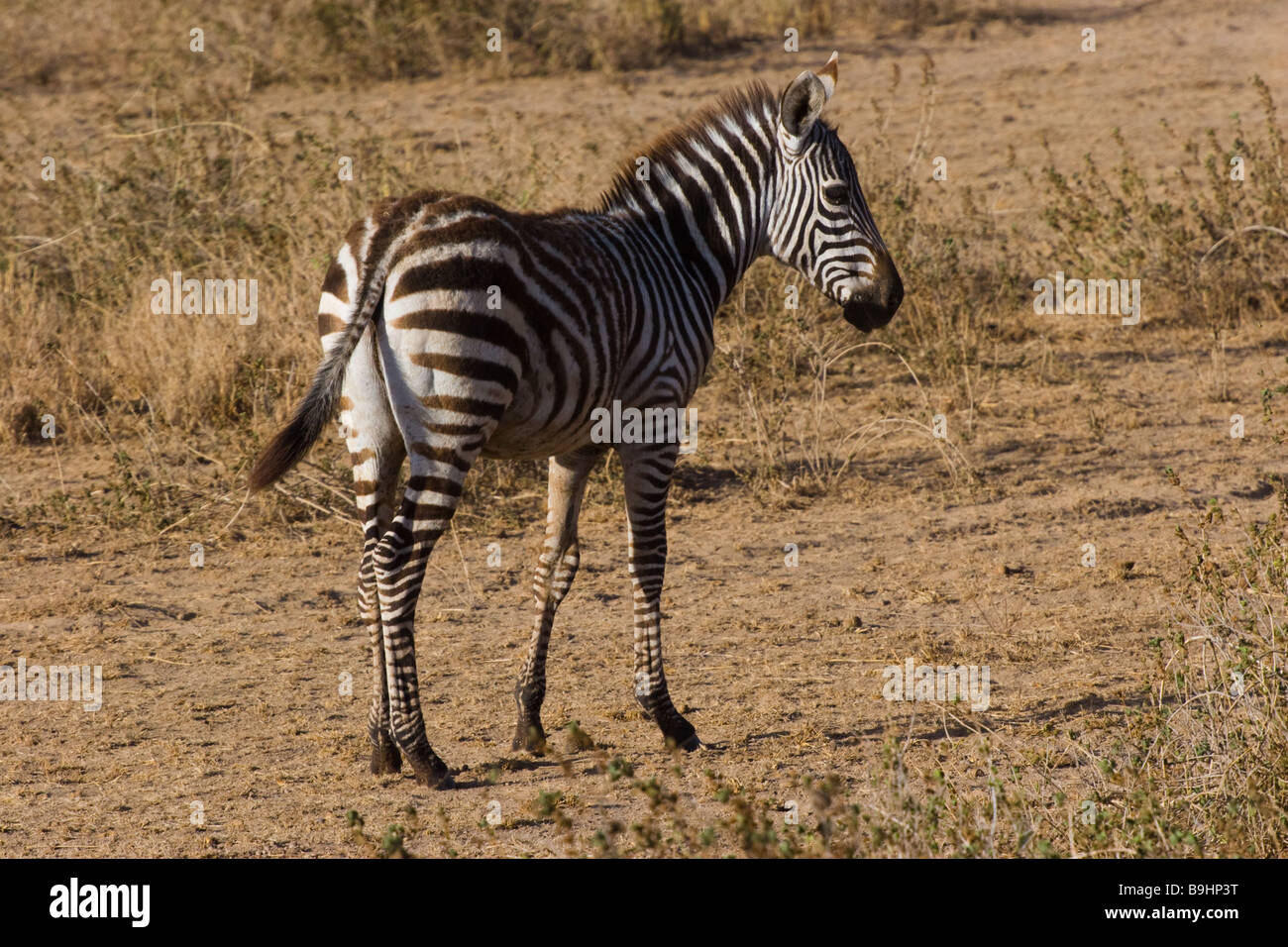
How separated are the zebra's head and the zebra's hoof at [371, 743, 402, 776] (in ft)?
9.30

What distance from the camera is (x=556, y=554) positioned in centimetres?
Answer: 597

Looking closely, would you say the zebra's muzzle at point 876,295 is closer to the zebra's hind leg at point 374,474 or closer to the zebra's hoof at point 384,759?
the zebra's hind leg at point 374,474

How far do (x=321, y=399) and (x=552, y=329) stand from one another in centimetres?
92

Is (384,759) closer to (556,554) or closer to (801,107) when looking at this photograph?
(556,554)

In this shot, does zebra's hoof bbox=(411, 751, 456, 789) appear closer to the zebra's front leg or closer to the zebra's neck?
the zebra's front leg

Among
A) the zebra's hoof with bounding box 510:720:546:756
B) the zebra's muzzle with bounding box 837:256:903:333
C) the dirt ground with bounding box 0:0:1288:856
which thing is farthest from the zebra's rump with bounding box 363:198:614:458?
the dirt ground with bounding box 0:0:1288:856

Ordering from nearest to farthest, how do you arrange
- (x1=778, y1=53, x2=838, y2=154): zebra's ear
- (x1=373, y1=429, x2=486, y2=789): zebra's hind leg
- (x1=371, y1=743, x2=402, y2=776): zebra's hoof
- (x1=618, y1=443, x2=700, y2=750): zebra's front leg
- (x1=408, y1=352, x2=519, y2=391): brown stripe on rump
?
(x1=408, y1=352, x2=519, y2=391): brown stripe on rump, (x1=373, y1=429, x2=486, y2=789): zebra's hind leg, (x1=371, y1=743, x2=402, y2=776): zebra's hoof, (x1=618, y1=443, x2=700, y2=750): zebra's front leg, (x1=778, y1=53, x2=838, y2=154): zebra's ear

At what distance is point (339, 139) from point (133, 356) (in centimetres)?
401

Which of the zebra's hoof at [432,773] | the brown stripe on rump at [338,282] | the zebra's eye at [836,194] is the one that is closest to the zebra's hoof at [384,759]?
the zebra's hoof at [432,773]

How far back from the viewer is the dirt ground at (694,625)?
5.30 meters

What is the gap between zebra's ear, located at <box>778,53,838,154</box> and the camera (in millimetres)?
5953

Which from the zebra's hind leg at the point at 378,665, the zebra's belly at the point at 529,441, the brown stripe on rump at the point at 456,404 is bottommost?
the zebra's hind leg at the point at 378,665
